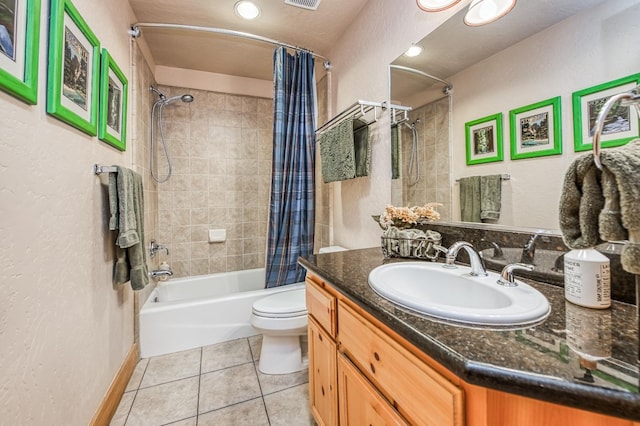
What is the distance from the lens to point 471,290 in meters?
0.85

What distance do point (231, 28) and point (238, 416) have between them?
8.55ft

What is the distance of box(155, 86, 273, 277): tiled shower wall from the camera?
2.59 metres

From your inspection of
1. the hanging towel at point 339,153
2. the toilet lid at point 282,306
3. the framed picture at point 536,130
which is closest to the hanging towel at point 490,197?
the framed picture at point 536,130

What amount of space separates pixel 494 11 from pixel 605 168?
0.90 metres

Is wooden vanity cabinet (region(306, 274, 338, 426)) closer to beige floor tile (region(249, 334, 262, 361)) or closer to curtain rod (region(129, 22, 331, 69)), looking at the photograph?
beige floor tile (region(249, 334, 262, 361))

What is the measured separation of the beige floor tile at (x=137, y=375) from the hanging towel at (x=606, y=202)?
2.13m

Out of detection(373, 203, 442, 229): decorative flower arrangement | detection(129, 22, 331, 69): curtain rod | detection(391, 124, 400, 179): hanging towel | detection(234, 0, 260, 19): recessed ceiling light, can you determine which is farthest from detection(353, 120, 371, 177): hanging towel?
detection(234, 0, 260, 19): recessed ceiling light

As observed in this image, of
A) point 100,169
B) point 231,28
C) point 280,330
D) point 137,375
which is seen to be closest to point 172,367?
point 137,375

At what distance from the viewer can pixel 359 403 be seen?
81 cm

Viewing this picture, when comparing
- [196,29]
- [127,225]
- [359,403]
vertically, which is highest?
[196,29]

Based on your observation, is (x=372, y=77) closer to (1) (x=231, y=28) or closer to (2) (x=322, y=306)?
(1) (x=231, y=28)

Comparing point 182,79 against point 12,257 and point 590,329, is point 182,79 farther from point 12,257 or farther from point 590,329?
point 590,329

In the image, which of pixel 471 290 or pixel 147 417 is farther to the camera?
pixel 147 417

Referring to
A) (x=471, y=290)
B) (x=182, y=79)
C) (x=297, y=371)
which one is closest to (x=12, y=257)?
(x=471, y=290)
